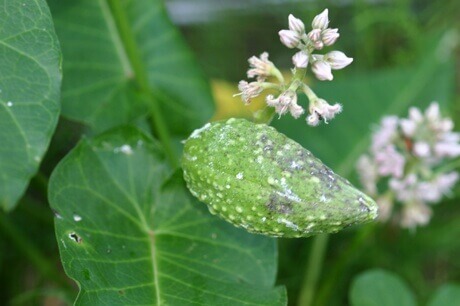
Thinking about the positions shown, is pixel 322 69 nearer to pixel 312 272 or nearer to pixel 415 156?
pixel 415 156

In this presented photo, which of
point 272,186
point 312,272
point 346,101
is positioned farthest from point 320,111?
point 346,101

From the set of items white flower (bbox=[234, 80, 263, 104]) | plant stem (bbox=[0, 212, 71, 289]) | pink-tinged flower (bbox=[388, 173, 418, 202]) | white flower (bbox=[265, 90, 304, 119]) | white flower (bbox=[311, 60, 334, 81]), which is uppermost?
white flower (bbox=[311, 60, 334, 81])

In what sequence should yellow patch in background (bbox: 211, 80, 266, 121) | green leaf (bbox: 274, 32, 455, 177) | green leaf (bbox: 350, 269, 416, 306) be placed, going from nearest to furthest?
green leaf (bbox: 350, 269, 416, 306)
green leaf (bbox: 274, 32, 455, 177)
yellow patch in background (bbox: 211, 80, 266, 121)

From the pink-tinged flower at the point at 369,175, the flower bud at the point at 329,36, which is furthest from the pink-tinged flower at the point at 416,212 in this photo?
the flower bud at the point at 329,36

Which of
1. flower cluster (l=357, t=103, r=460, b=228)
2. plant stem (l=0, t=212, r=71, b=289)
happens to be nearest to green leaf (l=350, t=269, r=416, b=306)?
flower cluster (l=357, t=103, r=460, b=228)

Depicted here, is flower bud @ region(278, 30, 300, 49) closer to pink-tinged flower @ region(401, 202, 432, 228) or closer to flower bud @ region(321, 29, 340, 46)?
flower bud @ region(321, 29, 340, 46)

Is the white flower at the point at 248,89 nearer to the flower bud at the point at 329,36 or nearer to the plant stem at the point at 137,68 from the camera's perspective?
the flower bud at the point at 329,36
